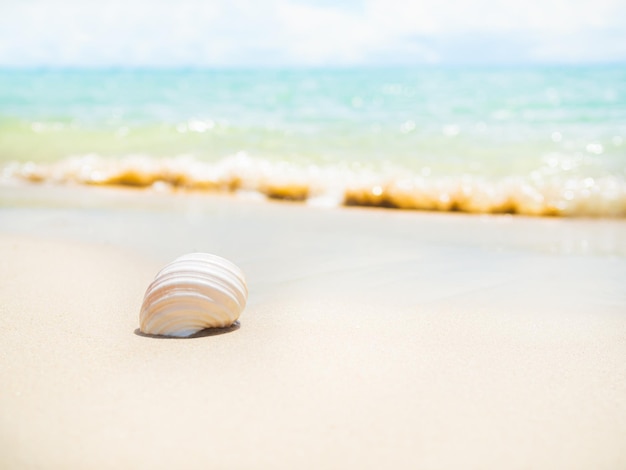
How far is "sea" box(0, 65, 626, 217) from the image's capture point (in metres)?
7.75

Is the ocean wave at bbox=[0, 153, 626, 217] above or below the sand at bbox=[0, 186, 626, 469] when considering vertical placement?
above

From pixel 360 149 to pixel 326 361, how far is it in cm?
785

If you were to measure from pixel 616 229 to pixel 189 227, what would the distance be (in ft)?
12.6

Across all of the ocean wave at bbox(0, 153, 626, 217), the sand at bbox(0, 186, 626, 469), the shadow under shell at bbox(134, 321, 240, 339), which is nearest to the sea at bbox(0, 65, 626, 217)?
the ocean wave at bbox(0, 153, 626, 217)

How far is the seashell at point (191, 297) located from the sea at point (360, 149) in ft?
16.0

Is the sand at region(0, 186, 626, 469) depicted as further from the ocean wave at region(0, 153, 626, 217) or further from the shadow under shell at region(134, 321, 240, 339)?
the ocean wave at region(0, 153, 626, 217)

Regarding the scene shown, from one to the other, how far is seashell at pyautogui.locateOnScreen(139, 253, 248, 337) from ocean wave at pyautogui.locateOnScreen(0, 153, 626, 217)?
4875 millimetres

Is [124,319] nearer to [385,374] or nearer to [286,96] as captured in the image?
[385,374]

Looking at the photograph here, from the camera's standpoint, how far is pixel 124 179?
935cm

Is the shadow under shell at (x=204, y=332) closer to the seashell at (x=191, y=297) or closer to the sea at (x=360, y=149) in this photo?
the seashell at (x=191, y=297)

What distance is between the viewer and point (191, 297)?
9.34 ft

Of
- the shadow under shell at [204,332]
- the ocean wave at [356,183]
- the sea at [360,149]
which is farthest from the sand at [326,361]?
the sea at [360,149]

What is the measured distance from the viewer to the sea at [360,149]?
7.75 meters

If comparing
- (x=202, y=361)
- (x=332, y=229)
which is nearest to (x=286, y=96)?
(x=332, y=229)
